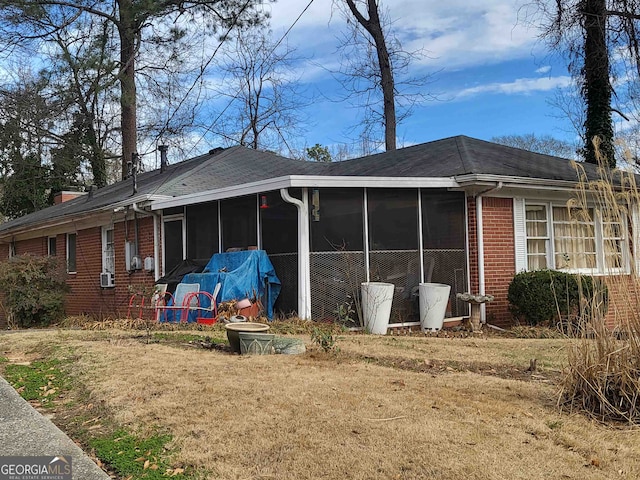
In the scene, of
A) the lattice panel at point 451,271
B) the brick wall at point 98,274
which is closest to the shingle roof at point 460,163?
the lattice panel at point 451,271

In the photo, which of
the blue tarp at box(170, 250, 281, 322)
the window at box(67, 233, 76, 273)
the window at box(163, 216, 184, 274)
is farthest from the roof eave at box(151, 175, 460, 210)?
the window at box(67, 233, 76, 273)

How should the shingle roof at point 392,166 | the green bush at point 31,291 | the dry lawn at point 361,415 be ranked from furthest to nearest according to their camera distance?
the green bush at point 31,291 → the shingle roof at point 392,166 → the dry lawn at point 361,415

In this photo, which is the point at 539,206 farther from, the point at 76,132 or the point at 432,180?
the point at 76,132

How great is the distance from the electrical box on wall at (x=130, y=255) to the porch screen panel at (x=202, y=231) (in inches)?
76.0

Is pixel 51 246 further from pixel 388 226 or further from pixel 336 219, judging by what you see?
pixel 388 226

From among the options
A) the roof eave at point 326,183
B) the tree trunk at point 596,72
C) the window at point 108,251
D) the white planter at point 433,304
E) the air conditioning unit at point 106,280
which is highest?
the tree trunk at point 596,72

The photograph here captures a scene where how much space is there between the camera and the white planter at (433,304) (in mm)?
10664

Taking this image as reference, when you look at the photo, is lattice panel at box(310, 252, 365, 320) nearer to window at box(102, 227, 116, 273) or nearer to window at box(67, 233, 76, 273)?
window at box(102, 227, 116, 273)

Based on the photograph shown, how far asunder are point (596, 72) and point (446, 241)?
1121cm

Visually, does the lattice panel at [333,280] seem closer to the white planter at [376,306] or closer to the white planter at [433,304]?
the white planter at [376,306]

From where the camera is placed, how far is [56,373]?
22.2ft

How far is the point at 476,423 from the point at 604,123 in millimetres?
17232

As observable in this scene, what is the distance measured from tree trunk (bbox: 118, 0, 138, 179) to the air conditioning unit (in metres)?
6.76

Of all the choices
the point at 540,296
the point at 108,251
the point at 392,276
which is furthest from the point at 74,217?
the point at 540,296
